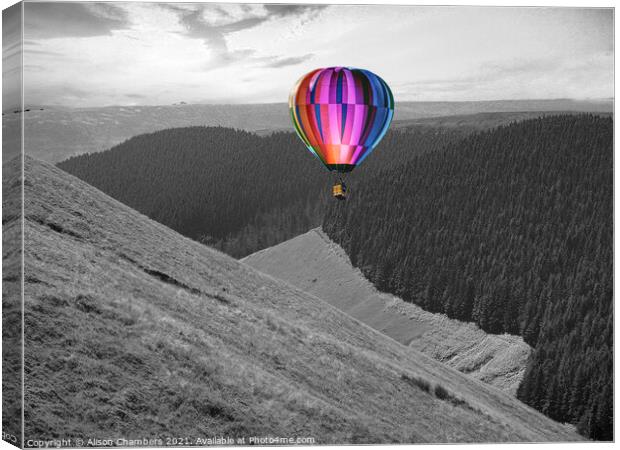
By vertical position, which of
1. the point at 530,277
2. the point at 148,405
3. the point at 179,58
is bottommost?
the point at 530,277

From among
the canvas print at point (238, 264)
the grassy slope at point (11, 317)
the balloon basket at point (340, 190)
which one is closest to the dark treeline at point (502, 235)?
the canvas print at point (238, 264)

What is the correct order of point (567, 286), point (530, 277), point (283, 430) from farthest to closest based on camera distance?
1. point (530, 277)
2. point (567, 286)
3. point (283, 430)

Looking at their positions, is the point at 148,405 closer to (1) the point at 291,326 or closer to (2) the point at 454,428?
(2) the point at 454,428

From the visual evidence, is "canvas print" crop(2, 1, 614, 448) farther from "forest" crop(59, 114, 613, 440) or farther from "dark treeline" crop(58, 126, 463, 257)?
"dark treeline" crop(58, 126, 463, 257)

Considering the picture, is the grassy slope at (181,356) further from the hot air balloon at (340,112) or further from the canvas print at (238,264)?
the hot air balloon at (340,112)

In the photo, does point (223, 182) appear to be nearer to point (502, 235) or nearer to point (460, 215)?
point (460, 215)

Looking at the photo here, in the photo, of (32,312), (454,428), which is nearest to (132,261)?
(32,312)
